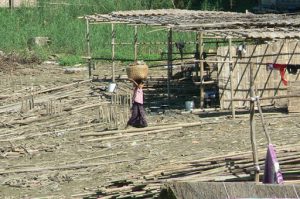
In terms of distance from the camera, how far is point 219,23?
56.3 ft

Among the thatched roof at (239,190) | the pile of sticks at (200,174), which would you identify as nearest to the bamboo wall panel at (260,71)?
the pile of sticks at (200,174)

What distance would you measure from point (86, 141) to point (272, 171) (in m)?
5.62

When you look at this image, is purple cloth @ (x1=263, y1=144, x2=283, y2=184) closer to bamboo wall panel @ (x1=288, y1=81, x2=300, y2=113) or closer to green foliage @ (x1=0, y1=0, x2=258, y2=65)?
bamboo wall panel @ (x1=288, y1=81, x2=300, y2=113)

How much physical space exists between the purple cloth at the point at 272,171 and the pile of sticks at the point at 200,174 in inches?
21.4

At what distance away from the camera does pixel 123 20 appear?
1853 centimetres

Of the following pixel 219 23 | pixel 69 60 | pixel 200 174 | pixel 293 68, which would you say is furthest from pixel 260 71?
pixel 69 60

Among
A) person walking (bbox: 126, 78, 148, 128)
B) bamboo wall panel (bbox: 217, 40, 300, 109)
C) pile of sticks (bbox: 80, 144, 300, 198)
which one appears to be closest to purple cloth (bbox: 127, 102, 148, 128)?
person walking (bbox: 126, 78, 148, 128)

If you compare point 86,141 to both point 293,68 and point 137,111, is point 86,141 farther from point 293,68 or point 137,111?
point 293,68

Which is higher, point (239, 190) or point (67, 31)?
point (67, 31)

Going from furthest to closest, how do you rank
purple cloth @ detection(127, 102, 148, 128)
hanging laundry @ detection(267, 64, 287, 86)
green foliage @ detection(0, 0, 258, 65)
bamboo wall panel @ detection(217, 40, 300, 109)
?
1. green foliage @ detection(0, 0, 258, 65)
2. bamboo wall panel @ detection(217, 40, 300, 109)
3. hanging laundry @ detection(267, 64, 287, 86)
4. purple cloth @ detection(127, 102, 148, 128)

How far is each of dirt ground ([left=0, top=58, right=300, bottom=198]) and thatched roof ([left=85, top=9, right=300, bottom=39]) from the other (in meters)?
1.44

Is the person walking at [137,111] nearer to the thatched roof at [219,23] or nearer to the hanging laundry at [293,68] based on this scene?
A: the thatched roof at [219,23]

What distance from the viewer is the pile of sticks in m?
9.06

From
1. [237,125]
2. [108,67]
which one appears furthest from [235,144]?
[108,67]
